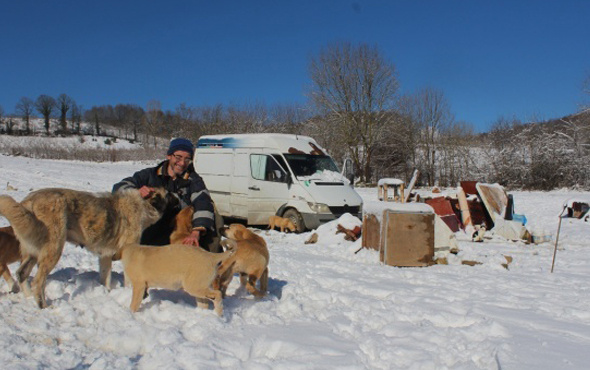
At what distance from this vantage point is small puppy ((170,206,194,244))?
538cm

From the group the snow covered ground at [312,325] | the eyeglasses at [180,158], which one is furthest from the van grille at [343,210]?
the eyeglasses at [180,158]

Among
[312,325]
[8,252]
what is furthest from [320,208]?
[8,252]

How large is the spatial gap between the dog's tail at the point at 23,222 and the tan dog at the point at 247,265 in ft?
5.72

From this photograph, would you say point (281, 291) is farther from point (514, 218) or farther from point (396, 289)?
point (514, 218)

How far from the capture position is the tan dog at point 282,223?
39.8 feet

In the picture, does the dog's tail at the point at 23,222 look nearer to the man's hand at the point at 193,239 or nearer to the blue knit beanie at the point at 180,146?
the man's hand at the point at 193,239

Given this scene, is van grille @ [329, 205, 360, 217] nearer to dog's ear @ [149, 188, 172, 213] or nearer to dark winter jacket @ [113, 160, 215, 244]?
dark winter jacket @ [113, 160, 215, 244]

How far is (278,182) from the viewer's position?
12656 mm

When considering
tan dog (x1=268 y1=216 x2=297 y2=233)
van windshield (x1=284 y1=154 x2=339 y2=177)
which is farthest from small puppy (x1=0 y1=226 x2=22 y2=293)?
Answer: van windshield (x1=284 y1=154 x2=339 y2=177)

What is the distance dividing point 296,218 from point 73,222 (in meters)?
8.21

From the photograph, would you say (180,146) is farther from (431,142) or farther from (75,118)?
(75,118)

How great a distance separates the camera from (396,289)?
6.00m

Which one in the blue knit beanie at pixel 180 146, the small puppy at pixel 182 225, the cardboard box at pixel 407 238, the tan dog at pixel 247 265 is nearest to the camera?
the tan dog at pixel 247 265

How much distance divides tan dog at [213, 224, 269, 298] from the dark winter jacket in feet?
1.56
